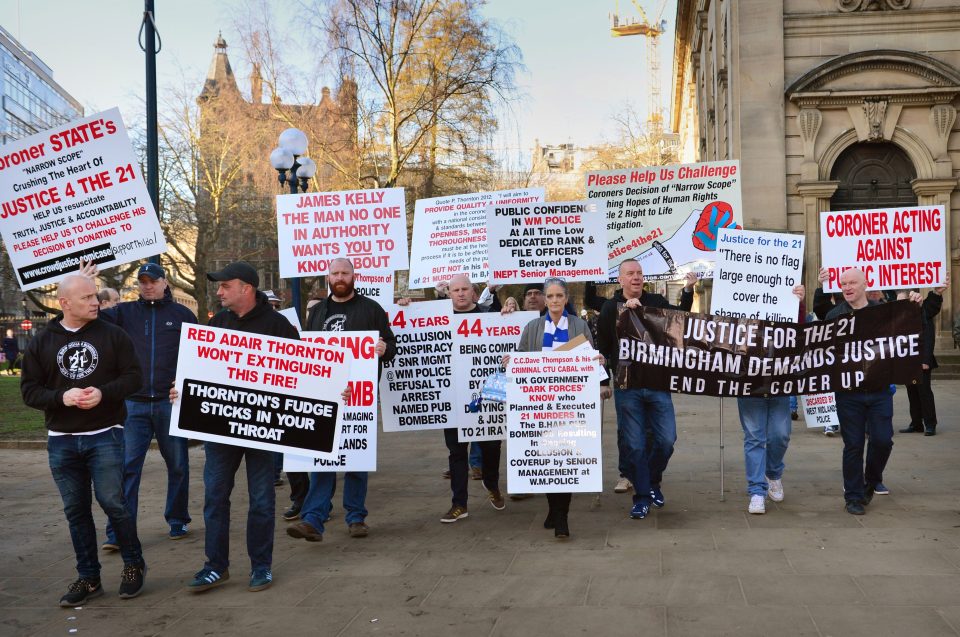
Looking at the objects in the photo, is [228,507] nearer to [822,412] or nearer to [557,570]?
[557,570]

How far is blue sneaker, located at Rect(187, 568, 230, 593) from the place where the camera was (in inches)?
246

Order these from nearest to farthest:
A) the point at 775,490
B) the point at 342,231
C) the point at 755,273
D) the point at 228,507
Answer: the point at 228,507, the point at 775,490, the point at 755,273, the point at 342,231

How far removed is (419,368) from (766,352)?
10.2 feet

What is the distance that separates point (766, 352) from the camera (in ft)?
27.6

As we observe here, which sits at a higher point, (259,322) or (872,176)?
(872,176)

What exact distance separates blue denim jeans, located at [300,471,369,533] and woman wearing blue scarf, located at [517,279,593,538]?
4.97 ft

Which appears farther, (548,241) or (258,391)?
(548,241)

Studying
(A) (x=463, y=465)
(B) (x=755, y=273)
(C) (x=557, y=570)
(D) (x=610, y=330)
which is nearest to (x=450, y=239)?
(D) (x=610, y=330)

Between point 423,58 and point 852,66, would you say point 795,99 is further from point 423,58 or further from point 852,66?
point 423,58

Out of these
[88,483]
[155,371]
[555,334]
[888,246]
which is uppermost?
[888,246]

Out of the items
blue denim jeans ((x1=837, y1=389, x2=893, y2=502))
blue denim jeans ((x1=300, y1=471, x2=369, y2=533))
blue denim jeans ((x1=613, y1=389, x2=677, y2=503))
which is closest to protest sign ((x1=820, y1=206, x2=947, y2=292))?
blue denim jeans ((x1=837, y1=389, x2=893, y2=502))

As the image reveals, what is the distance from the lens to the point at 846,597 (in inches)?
224

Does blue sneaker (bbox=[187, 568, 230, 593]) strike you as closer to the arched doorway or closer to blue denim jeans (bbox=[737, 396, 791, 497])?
blue denim jeans (bbox=[737, 396, 791, 497])

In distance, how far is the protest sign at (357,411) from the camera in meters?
7.69
